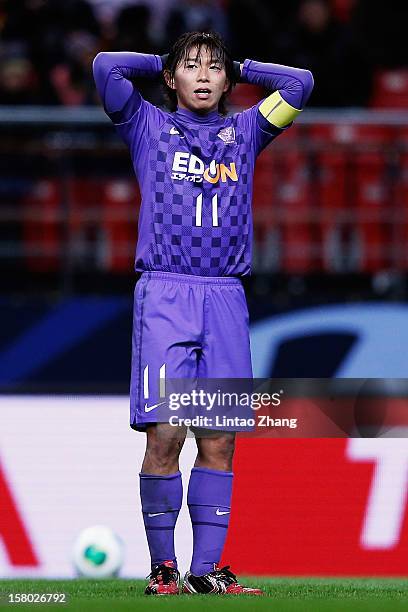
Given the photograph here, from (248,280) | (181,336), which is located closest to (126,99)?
(181,336)

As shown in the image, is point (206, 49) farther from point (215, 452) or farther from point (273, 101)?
point (215, 452)

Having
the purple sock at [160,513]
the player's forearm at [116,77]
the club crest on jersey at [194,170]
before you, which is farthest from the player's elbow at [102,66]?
the purple sock at [160,513]

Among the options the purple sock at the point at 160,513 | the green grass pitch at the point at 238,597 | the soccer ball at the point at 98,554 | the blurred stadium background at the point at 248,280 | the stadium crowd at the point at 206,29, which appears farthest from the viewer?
the stadium crowd at the point at 206,29

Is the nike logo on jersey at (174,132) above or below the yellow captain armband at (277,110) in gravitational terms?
below

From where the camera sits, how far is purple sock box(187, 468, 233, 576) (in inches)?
187

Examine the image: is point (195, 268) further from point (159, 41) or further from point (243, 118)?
point (159, 41)

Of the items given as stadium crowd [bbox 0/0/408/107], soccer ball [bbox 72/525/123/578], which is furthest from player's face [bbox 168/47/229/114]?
stadium crowd [bbox 0/0/408/107]

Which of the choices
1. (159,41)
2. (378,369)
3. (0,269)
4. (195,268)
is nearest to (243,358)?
(195,268)

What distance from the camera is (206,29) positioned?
11.1 meters

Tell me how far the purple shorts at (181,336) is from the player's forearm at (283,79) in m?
0.75

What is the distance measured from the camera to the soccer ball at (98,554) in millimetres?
5922

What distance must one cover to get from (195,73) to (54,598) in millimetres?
1891

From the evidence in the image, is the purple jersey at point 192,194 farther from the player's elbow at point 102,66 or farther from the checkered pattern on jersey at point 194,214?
the player's elbow at point 102,66

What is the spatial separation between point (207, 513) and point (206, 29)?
273 inches
